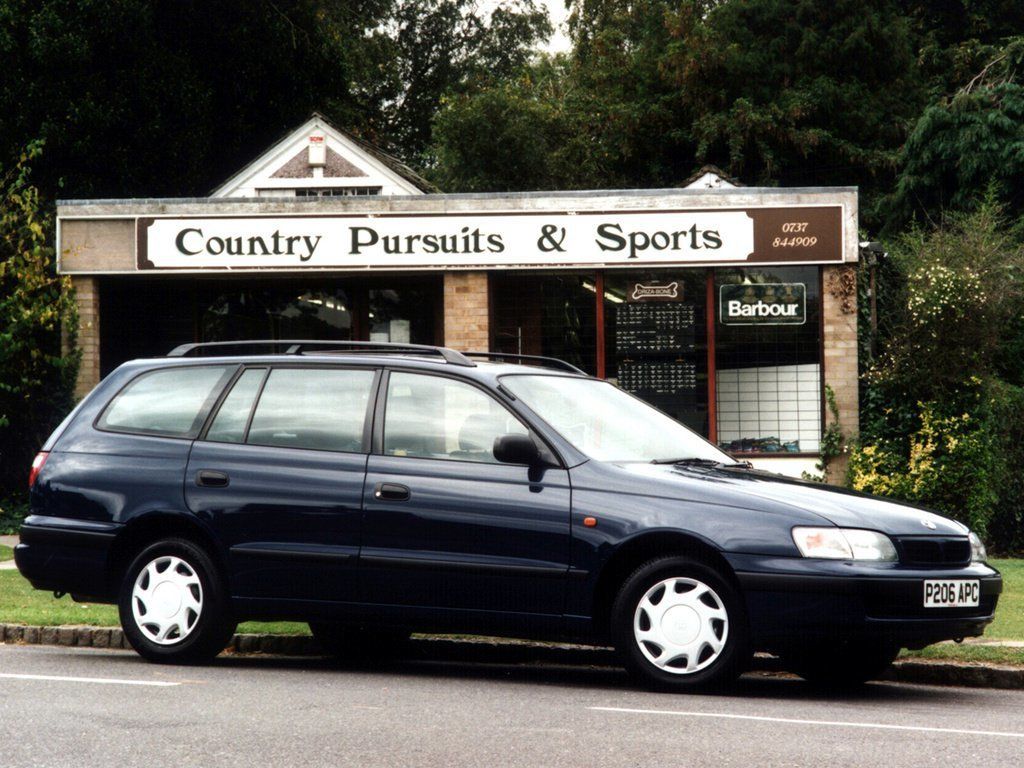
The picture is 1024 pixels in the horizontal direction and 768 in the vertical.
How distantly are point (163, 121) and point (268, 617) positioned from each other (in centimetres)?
2250

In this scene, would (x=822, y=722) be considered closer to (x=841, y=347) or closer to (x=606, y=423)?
(x=606, y=423)

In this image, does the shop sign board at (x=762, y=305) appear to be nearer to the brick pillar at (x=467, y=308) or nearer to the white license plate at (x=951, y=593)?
the brick pillar at (x=467, y=308)

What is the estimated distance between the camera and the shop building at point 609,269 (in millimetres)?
19094

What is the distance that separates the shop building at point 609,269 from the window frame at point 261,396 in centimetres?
1055

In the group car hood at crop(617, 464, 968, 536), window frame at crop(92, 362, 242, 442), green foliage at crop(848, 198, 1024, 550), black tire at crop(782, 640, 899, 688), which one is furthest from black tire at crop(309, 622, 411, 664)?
green foliage at crop(848, 198, 1024, 550)

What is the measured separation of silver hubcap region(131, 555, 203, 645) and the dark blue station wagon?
0.4 inches

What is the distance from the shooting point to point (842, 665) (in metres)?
8.63

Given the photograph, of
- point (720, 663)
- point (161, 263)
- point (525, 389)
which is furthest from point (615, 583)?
point (161, 263)

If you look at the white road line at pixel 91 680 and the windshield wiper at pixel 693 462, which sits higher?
the windshield wiper at pixel 693 462

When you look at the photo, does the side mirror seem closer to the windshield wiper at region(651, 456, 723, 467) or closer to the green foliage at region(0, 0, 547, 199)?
the windshield wiper at region(651, 456, 723, 467)

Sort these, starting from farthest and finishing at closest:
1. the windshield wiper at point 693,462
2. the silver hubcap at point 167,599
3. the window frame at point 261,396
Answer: the silver hubcap at point 167,599 < the window frame at point 261,396 < the windshield wiper at point 693,462

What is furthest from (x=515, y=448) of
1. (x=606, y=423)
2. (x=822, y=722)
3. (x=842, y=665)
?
(x=842, y=665)

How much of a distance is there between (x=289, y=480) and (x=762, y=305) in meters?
11.7

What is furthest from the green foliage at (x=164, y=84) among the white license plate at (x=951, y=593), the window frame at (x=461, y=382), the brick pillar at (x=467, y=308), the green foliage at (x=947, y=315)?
the white license plate at (x=951, y=593)
